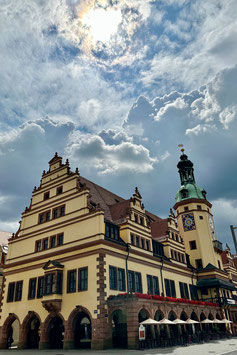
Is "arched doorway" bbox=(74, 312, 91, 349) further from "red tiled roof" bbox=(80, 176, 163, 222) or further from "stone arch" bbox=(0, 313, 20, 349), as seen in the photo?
"red tiled roof" bbox=(80, 176, 163, 222)

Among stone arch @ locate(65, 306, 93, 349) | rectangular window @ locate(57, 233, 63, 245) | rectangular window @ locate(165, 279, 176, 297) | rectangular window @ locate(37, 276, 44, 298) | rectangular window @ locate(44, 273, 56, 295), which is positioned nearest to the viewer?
stone arch @ locate(65, 306, 93, 349)

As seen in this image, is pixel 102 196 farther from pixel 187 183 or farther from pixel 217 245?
pixel 217 245

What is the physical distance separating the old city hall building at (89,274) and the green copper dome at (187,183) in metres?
10.9

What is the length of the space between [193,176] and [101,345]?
143 feet

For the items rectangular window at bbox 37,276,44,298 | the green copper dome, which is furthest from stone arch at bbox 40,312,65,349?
the green copper dome

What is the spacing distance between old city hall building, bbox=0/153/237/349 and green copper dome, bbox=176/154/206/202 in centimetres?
1094

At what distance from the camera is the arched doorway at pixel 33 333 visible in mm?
34562

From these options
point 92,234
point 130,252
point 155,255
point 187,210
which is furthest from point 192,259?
point 92,234

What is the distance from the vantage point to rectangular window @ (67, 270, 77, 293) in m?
31.0

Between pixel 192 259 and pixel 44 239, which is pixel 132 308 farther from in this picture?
pixel 192 259

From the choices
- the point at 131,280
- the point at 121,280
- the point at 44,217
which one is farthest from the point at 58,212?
the point at 131,280

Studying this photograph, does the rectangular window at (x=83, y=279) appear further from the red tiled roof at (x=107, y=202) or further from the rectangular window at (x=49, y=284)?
the red tiled roof at (x=107, y=202)

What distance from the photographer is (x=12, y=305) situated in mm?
36656

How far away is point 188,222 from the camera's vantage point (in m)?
56.0
